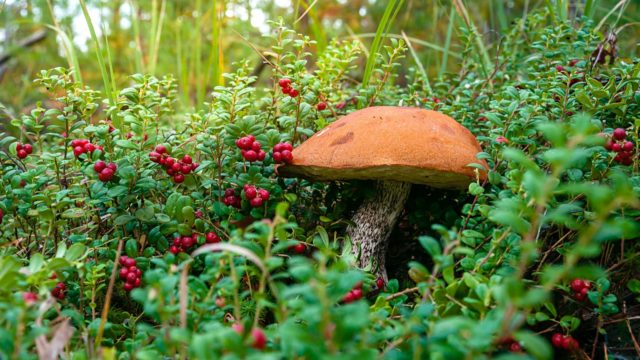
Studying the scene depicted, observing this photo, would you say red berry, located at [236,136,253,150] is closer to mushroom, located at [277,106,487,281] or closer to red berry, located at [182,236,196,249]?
mushroom, located at [277,106,487,281]

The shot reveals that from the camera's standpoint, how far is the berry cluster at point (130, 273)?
A: 4.57 ft

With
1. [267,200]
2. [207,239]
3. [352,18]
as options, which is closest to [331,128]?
[267,200]

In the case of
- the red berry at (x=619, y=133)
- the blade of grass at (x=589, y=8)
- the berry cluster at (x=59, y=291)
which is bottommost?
the berry cluster at (x=59, y=291)

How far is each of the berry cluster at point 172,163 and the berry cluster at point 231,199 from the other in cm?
13

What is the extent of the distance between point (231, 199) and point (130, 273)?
37 cm

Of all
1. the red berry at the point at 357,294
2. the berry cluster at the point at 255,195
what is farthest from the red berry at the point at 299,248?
the red berry at the point at 357,294

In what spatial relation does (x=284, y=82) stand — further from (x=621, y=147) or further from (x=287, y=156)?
(x=621, y=147)

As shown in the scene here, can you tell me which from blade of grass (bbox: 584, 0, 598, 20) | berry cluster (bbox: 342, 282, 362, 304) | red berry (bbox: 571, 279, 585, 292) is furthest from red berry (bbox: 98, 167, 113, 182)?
blade of grass (bbox: 584, 0, 598, 20)

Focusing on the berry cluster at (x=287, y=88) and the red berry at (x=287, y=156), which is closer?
the red berry at (x=287, y=156)

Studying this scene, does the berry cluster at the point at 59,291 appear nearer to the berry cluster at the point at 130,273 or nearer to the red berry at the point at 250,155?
the berry cluster at the point at 130,273

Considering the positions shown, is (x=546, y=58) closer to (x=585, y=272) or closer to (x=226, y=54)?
(x=585, y=272)

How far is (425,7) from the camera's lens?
6.09m

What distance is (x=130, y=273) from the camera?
1397 mm

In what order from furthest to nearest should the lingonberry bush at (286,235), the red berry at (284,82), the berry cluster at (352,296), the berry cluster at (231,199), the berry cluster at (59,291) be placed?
the red berry at (284,82)
the berry cluster at (231,199)
the berry cluster at (59,291)
the berry cluster at (352,296)
the lingonberry bush at (286,235)
